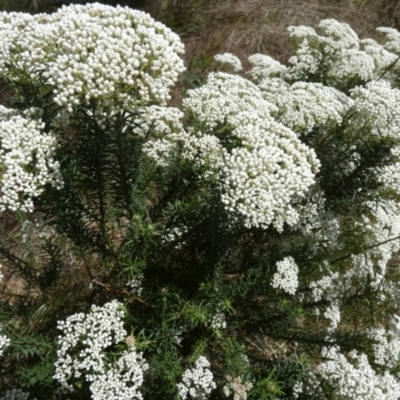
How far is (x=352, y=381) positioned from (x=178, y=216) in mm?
1703

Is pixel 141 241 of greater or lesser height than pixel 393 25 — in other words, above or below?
below

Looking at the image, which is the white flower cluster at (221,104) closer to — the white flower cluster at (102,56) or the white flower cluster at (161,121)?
the white flower cluster at (161,121)

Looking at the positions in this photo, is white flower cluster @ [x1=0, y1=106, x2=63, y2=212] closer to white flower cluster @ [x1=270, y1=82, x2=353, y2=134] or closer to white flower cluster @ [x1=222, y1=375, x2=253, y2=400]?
white flower cluster @ [x1=222, y1=375, x2=253, y2=400]

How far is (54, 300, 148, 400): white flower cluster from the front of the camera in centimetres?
265

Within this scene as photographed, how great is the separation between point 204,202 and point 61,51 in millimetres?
1457

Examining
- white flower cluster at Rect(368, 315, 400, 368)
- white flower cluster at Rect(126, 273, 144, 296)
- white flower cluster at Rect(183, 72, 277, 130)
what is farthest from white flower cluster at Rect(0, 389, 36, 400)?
white flower cluster at Rect(368, 315, 400, 368)

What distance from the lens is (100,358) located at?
8.72ft

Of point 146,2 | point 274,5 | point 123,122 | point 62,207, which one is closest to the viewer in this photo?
point 123,122

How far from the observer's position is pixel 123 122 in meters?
2.40

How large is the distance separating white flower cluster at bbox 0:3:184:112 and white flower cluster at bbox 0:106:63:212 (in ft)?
1.06

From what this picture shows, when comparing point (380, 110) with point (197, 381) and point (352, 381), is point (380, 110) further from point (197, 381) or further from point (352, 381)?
point (197, 381)

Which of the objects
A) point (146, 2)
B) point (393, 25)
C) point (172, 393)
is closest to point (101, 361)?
point (172, 393)

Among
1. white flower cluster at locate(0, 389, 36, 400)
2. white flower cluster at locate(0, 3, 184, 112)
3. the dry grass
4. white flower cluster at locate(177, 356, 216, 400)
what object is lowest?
white flower cluster at locate(0, 389, 36, 400)

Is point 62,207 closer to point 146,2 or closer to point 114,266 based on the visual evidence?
point 114,266
